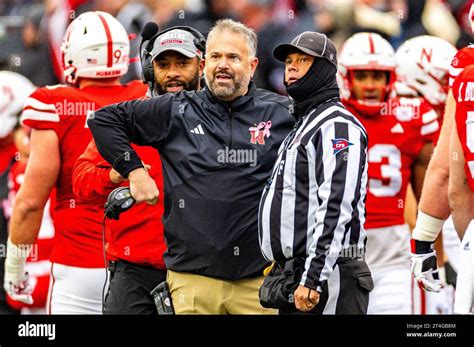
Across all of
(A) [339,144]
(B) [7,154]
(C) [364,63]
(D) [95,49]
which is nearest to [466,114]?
(A) [339,144]

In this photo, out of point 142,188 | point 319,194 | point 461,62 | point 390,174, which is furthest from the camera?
point 390,174

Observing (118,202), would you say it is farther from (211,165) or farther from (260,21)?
(260,21)

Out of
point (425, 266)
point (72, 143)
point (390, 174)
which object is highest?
point (72, 143)

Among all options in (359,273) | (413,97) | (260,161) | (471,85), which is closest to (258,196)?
(260,161)

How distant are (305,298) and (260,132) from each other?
0.93 meters

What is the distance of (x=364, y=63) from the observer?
9.59 m

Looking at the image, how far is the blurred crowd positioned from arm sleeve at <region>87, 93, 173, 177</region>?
4.57 metres

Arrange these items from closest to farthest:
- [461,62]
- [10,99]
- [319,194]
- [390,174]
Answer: [319,194], [461,62], [390,174], [10,99]

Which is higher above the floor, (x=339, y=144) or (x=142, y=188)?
(x=339, y=144)

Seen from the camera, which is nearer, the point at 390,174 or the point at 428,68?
the point at 390,174

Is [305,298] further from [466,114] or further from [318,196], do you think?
[466,114]

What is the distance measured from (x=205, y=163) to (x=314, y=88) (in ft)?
1.97

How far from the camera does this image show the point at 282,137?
7.00 meters

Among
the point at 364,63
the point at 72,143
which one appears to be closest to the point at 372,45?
the point at 364,63
